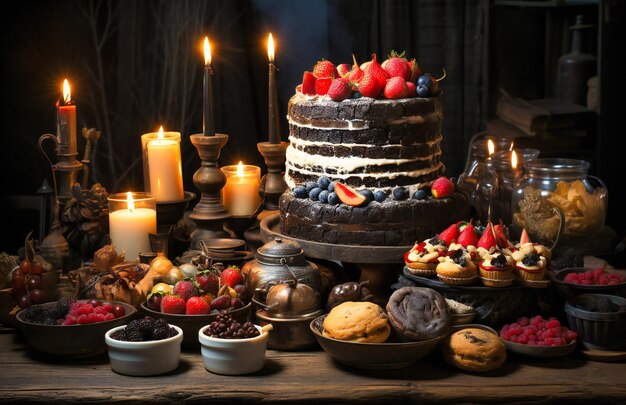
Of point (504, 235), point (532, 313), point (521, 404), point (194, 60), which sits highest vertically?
point (194, 60)

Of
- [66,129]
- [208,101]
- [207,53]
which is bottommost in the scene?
[66,129]

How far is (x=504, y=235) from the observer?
3.29 metres

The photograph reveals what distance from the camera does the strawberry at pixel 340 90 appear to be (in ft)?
11.3

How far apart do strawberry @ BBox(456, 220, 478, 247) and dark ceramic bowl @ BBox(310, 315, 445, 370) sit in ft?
1.37

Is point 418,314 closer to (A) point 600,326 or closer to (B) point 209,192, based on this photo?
(A) point 600,326

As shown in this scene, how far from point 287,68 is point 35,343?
9.55 ft

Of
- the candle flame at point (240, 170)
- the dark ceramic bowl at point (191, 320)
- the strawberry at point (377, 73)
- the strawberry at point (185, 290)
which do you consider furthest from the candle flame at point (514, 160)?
the strawberry at point (185, 290)

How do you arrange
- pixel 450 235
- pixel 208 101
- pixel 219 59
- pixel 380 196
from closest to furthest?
pixel 450 235 < pixel 380 196 < pixel 208 101 < pixel 219 59

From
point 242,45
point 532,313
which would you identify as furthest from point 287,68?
point 532,313

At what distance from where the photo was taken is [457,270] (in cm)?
304

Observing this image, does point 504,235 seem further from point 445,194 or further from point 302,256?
point 302,256

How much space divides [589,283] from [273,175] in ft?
4.74

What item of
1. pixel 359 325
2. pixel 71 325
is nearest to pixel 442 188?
pixel 359 325

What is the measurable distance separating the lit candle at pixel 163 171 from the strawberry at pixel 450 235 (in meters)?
1.17
